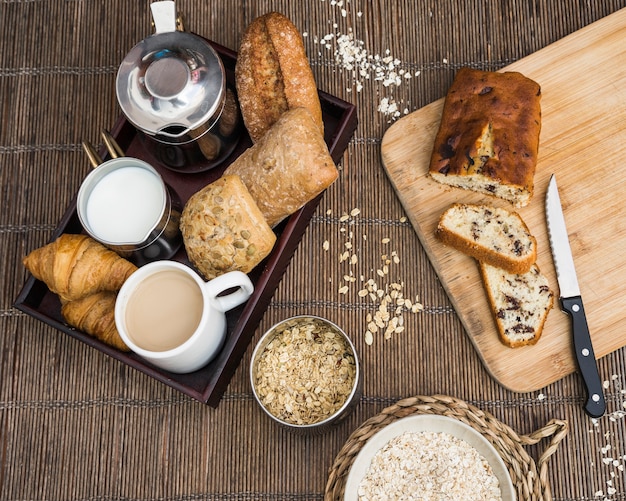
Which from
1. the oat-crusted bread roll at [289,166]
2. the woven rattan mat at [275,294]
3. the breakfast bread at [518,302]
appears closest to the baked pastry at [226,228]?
the oat-crusted bread roll at [289,166]

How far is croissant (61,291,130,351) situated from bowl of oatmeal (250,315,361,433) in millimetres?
316

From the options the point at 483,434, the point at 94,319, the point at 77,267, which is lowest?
the point at 483,434

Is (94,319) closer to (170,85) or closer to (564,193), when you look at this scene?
(170,85)


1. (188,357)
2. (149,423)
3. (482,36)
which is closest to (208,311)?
(188,357)

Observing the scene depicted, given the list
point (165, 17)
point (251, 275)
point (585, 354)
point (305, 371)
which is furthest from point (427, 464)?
point (165, 17)

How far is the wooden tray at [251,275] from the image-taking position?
1.43 metres

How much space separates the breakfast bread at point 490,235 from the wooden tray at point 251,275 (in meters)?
0.34

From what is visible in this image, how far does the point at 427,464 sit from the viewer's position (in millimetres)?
1460

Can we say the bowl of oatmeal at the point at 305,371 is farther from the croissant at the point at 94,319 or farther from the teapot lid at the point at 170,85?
the teapot lid at the point at 170,85

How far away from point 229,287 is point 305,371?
1.00 ft

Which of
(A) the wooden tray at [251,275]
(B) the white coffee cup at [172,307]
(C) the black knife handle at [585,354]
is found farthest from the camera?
(C) the black knife handle at [585,354]

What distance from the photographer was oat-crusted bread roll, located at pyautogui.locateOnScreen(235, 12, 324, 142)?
4.79ft

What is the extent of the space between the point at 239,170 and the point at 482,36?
81 cm

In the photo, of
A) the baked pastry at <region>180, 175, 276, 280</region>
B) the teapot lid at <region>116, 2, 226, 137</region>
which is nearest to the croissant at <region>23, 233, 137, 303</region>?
the baked pastry at <region>180, 175, 276, 280</region>
